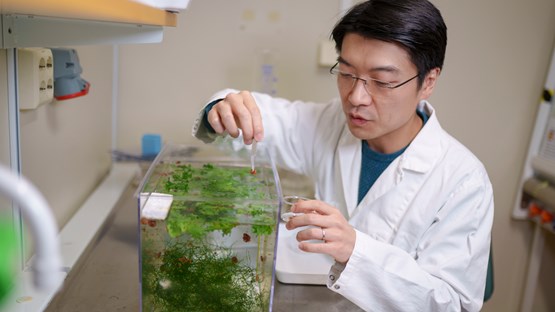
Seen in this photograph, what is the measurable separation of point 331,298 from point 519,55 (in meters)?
1.47

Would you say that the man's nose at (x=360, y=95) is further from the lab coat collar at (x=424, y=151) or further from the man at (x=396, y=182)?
the lab coat collar at (x=424, y=151)

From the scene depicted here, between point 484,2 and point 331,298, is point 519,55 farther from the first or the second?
point 331,298

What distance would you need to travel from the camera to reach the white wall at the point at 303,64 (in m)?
1.94

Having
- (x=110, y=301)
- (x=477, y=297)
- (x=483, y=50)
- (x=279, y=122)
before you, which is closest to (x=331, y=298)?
(x=477, y=297)

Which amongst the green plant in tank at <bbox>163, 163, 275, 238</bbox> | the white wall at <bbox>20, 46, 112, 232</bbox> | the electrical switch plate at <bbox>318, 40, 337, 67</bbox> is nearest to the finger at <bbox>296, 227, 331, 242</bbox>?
the green plant in tank at <bbox>163, 163, 275, 238</bbox>

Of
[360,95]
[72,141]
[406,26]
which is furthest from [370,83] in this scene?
[72,141]

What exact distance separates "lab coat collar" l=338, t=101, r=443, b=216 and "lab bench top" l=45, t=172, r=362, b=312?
31 centimetres

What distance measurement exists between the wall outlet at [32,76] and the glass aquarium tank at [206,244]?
0.35 m

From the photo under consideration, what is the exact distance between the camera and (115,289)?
104 centimetres

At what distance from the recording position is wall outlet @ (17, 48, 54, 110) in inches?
37.8

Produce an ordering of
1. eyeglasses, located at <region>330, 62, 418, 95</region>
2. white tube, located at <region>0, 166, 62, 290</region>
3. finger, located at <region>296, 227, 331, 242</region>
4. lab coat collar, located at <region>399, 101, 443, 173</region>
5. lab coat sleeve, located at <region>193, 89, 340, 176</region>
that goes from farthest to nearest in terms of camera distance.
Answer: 1. lab coat sleeve, located at <region>193, 89, 340, 176</region>
2. lab coat collar, located at <region>399, 101, 443, 173</region>
3. eyeglasses, located at <region>330, 62, 418, 95</region>
4. finger, located at <region>296, 227, 331, 242</region>
5. white tube, located at <region>0, 166, 62, 290</region>

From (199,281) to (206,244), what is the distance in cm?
8

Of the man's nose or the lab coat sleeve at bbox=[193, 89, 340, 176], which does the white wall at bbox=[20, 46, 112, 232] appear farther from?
the man's nose

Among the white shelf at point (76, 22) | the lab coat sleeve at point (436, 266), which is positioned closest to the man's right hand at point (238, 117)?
the white shelf at point (76, 22)
